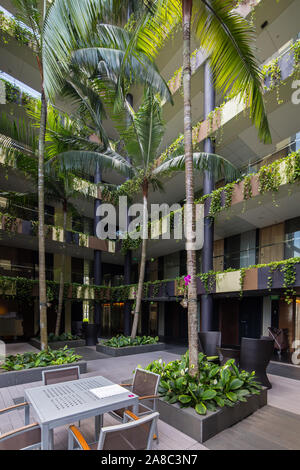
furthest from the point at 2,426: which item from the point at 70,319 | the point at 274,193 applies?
the point at 70,319

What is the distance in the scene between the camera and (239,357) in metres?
7.40

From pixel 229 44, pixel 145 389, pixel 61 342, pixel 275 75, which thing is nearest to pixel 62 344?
pixel 61 342

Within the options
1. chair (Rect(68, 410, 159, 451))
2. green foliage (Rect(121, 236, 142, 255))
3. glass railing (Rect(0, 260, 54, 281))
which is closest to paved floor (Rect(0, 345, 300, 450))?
chair (Rect(68, 410, 159, 451))

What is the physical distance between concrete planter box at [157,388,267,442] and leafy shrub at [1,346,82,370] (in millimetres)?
3967

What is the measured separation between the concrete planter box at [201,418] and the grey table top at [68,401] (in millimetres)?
1161

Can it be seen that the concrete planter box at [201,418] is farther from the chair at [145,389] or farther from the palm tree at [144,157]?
the palm tree at [144,157]

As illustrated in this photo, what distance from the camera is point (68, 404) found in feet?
10.6

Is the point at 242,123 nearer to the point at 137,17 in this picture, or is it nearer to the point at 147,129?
the point at 147,129

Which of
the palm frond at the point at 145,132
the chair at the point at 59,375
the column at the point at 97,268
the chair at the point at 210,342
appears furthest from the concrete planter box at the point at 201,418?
the column at the point at 97,268

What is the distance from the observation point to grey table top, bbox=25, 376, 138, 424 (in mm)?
2967

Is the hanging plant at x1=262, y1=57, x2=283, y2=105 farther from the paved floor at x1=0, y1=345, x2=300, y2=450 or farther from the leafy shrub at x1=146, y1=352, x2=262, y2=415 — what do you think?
the paved floor at x1=0, y1=345, x2=300, y2=450

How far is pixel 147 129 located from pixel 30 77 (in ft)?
34.2

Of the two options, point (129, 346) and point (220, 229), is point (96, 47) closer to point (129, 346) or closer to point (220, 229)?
point (220, 229)

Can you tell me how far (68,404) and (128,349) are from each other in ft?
26.6
